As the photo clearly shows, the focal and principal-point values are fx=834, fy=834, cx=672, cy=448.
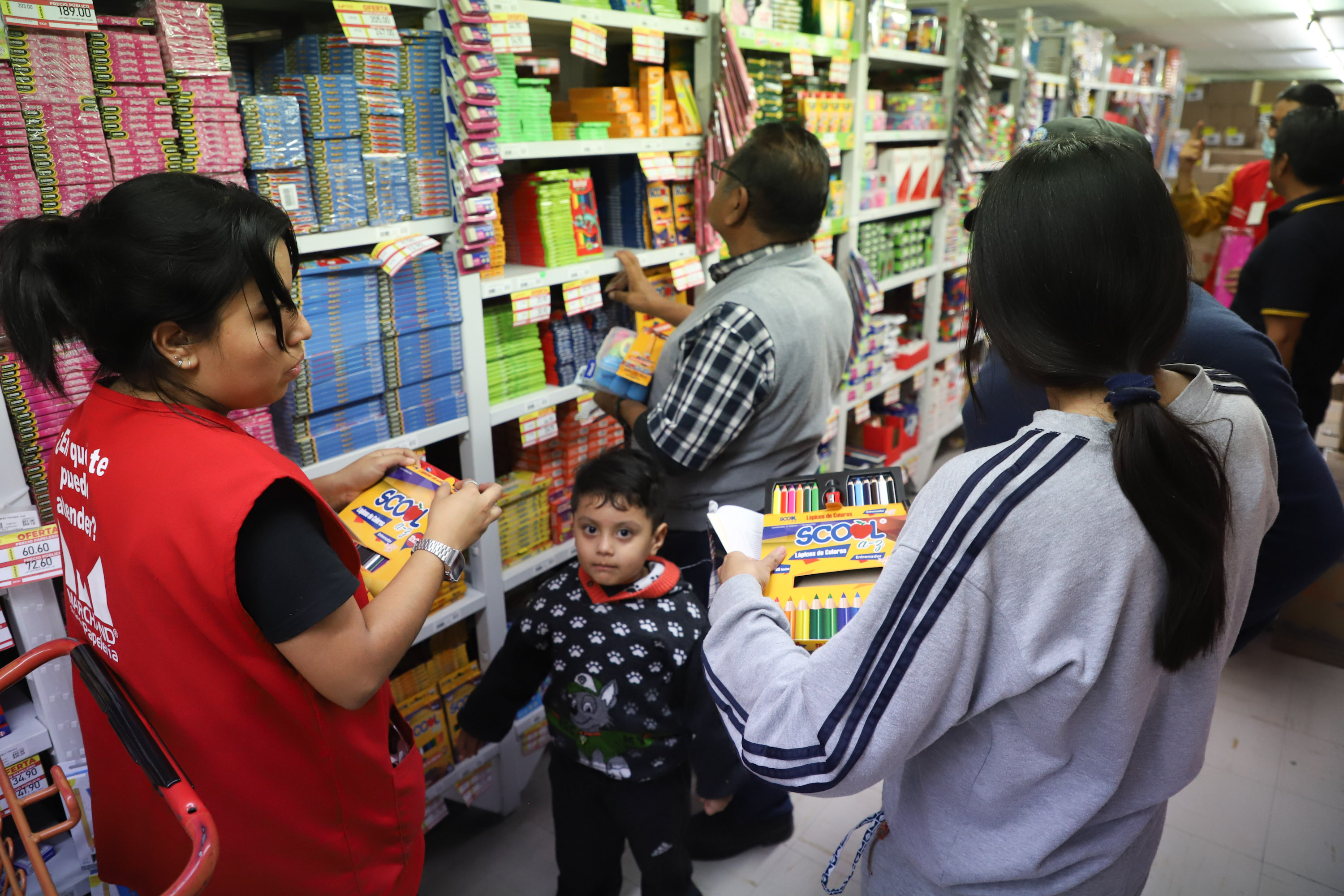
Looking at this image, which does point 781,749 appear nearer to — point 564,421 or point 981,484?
point 981,484

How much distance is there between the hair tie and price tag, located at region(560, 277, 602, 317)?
1967 mm

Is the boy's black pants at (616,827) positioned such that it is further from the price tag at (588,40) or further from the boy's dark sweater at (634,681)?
the price tag at (588,40)

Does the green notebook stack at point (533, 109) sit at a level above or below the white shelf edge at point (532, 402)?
above

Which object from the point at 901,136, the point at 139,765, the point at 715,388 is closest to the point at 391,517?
the point at 139,765

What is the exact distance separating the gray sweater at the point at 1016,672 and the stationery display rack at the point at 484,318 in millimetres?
1417

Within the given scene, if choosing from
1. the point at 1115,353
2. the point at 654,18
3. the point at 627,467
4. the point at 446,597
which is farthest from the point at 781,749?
the point at 654,18

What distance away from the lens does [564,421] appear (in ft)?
9.64

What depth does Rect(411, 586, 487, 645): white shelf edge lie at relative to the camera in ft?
8.21

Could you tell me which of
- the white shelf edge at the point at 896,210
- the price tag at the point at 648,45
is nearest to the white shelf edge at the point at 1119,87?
the white shelf edge at the point at 896,210

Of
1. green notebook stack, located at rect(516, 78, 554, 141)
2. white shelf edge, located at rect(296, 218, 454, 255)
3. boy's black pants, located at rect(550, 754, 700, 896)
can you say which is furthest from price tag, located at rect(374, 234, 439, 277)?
boy's black pants, located at rect(550, 754, 700, 896)

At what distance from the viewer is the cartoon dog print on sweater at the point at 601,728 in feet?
6.88

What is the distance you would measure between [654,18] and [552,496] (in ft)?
5.32

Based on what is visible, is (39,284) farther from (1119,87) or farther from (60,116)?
(1119,87)

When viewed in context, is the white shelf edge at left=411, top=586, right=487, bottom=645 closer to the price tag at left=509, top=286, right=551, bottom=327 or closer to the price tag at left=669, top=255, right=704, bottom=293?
the price tag at left=509, top=286, right=551, bottom=327
